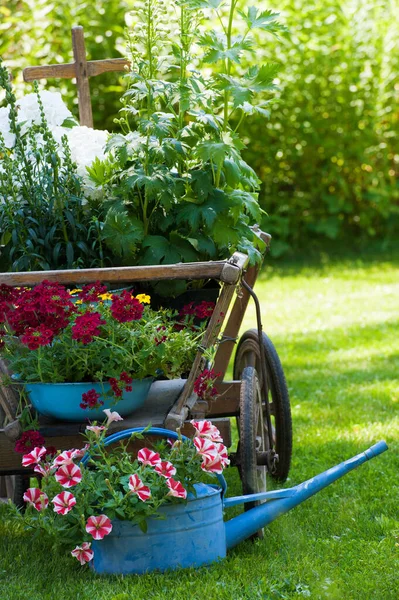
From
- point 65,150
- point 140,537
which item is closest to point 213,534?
point 140,537

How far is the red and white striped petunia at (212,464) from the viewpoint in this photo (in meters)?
2.20

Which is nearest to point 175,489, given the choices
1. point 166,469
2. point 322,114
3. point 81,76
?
point 166,469

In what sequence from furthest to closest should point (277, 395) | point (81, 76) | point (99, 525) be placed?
point (81, 76), point (277, 395), point (99, 525)

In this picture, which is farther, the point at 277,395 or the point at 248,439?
the point at 277,395

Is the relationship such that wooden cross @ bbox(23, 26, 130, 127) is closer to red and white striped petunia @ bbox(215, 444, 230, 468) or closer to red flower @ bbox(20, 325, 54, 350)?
red flower @ bbox(20, 325, 54, 350)

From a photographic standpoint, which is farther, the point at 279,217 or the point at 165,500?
the point at 279,217

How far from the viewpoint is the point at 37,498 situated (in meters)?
2.20

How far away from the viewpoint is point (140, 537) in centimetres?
220

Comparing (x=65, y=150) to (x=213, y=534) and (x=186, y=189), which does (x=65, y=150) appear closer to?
(x=186, y=189)

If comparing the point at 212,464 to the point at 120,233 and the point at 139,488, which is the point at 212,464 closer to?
the point at 139,488

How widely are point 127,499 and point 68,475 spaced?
0.15 meters

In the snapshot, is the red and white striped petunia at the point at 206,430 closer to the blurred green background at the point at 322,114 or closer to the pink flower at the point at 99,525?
the pink flower at the point at 99,525

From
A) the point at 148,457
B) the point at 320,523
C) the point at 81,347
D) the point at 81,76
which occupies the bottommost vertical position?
the point at 320,523

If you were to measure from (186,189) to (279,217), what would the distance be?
620 cm
